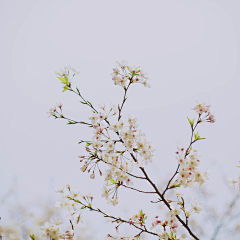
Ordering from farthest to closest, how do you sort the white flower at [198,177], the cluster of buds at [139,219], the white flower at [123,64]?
the white flower at [123,64] → the cluster of buds at [139,219] → the white flower at [198,177]

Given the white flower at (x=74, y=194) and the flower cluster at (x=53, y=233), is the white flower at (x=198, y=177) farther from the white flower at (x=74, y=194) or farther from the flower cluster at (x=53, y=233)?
the white flower at (x=74, y=194)

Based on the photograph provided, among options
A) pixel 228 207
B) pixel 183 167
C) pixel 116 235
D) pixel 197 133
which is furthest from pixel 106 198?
pixel 228 207

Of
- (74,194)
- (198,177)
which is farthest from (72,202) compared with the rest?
(198,177)

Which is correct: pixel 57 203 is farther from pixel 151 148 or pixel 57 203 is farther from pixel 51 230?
pixel 151 148

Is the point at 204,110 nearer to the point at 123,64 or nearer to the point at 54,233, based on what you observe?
the point at 123,64

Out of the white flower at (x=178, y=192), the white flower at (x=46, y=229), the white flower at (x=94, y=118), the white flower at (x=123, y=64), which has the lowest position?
the white flower at (x=46, y=229)

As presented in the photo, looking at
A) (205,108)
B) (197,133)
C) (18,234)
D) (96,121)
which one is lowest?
(18,234)

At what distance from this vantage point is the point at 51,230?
1.06 meters

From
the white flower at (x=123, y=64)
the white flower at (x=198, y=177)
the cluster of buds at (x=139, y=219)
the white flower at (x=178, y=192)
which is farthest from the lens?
the white flower at (x=123, y=64)

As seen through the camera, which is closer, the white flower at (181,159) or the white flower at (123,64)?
the white flower at (181,159)

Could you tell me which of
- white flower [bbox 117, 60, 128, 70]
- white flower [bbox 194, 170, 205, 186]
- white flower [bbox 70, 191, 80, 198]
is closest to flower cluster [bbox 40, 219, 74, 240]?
white flower [bbox 70, 191, 80, 198]

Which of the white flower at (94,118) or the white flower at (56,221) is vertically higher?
the white flower at (94,118)

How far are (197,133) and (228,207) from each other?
11.7ft

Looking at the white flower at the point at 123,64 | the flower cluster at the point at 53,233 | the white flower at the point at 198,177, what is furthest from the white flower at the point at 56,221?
the white flower at the point at 123,64
